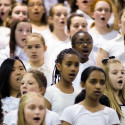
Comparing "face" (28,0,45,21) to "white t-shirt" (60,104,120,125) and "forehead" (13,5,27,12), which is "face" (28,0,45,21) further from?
"white t-shirt" (60,104,120,125)

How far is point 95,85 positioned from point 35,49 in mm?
1482

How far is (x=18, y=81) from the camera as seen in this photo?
21.3 feet

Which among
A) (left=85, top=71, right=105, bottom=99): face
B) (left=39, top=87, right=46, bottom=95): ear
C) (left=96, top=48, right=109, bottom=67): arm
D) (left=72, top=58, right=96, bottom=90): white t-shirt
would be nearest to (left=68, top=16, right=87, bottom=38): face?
(left=96, top=48, right=109, bottom=67): arm


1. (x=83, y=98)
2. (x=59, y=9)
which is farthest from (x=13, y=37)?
(x=83, y=98)

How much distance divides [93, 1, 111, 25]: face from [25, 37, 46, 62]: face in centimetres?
132

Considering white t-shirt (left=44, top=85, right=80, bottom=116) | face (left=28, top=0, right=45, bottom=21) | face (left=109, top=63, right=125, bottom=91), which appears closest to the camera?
white t-shirt (left=44, top=85, right=80, bottom=116)

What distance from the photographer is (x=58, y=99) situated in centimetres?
606

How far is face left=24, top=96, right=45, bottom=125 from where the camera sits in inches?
209

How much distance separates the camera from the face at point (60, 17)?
27.3 ft

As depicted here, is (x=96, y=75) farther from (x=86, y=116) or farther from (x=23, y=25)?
(x=23, y=25)

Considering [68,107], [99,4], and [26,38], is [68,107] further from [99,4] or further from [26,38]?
[99,4]

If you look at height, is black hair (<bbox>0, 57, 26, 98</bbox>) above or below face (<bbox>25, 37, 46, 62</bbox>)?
below

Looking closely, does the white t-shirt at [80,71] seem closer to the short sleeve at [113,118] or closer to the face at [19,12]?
the short sleeve at [113,118]

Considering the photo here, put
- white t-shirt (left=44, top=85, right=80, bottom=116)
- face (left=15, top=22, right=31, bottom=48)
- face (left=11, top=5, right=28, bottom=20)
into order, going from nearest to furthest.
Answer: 1. white t-shirt (left=44, top=85, right=80, bottom=116)
2. face (left=15, top=22, right=31, bottom=48)
3. face (left=11, top=5, right=28, bottom=20)
